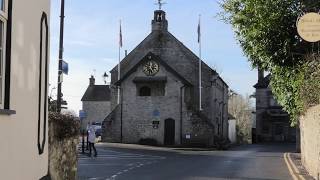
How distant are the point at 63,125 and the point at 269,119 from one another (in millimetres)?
73897

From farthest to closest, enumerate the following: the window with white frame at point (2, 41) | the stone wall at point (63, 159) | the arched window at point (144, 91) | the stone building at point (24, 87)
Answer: the arched window at point (144, 91), the stone wall at point (63, 159), the stone building at point (24, 87), the window with white frame at point (2, 41)

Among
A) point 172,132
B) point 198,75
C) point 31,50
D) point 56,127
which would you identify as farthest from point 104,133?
point 31,50

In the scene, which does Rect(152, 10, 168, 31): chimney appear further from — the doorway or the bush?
the bush

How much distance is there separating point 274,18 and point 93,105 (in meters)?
74.4

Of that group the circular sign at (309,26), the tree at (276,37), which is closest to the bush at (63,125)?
the circular sign at (309,26)

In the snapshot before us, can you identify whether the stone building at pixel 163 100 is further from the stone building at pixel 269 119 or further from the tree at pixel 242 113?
the tree at pixel 242 113

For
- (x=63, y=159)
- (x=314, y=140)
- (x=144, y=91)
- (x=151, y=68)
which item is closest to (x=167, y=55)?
(x=151, y=68)

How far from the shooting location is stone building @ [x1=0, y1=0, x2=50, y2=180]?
7.88 meters

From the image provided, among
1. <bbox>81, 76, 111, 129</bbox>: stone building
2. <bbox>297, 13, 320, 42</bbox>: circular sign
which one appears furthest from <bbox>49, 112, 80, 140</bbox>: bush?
<bbox>81, 76, 111, 129</bbox>: stone building

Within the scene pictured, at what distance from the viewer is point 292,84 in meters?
23.9

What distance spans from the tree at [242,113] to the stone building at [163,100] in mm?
26555

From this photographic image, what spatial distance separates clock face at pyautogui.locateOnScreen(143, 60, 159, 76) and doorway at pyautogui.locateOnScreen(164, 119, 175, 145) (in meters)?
4.95

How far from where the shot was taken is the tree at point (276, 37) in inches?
876

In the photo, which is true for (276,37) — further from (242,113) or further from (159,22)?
(242,113)
